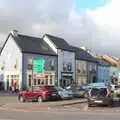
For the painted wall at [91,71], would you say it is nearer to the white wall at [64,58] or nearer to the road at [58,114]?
the white wall at [64,58]

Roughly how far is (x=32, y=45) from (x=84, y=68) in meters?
19.1

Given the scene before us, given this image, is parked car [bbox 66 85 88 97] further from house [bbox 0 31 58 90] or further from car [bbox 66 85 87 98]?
house [bbox 0 31 58 90]

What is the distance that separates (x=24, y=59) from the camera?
7831 cm

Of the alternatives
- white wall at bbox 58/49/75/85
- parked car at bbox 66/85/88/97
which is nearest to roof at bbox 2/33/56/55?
white wall at bbox 58/49/75/85

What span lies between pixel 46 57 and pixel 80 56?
15.3 metres

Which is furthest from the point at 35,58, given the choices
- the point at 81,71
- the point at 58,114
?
the point at 58,114

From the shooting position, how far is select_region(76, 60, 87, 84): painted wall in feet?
308

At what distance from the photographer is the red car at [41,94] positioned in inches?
1623

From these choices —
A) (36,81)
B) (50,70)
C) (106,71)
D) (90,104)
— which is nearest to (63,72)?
(50,70)

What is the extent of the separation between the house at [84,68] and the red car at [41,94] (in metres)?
51.2

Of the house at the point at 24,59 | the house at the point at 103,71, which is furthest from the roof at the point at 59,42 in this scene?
the house at the point at 103,71

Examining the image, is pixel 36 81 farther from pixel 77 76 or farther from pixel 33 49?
pixel 77 76

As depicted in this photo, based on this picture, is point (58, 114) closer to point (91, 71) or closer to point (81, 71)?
point (81, 71)

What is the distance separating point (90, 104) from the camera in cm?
3438
